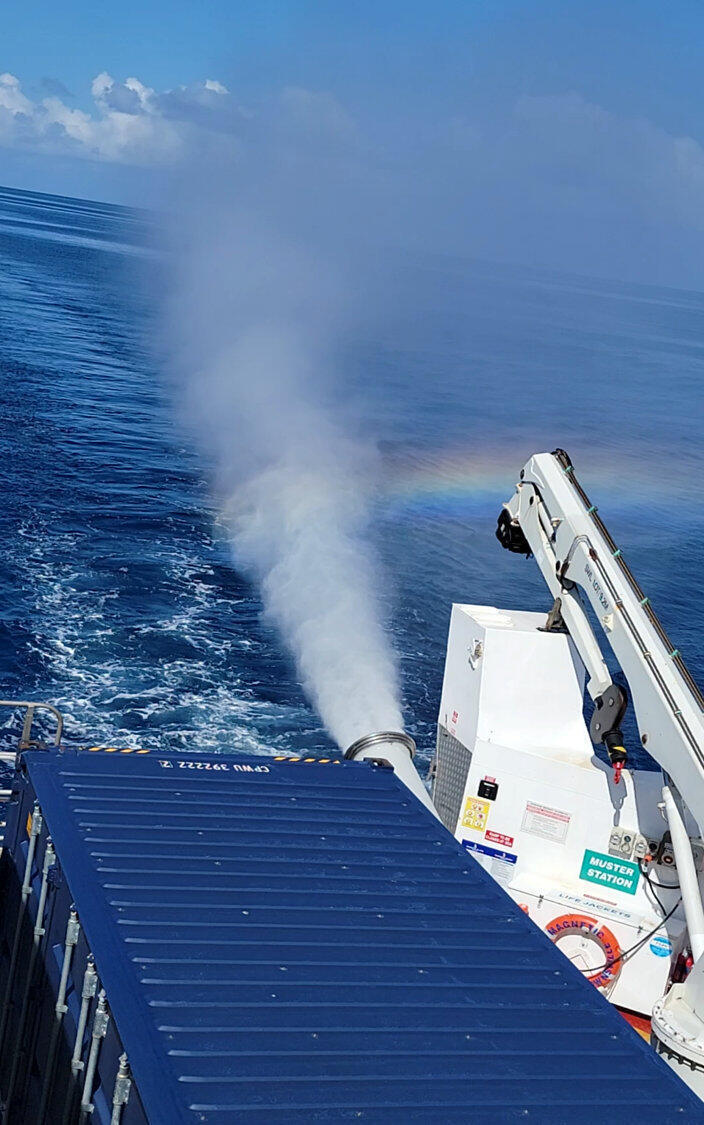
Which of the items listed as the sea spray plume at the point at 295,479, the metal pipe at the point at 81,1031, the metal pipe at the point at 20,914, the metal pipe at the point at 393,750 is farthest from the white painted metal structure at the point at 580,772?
the sea spray plume at the point at 295,479

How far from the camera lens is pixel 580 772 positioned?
43.2 feet

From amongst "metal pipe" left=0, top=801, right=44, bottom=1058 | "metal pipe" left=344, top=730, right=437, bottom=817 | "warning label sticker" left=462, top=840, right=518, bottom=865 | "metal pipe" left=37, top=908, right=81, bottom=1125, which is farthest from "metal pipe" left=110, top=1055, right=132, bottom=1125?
"warning label sticker" left=462, top=840, right=518, bottom=865

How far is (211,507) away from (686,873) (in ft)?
92.6

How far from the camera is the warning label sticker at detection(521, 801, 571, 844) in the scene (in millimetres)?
13242

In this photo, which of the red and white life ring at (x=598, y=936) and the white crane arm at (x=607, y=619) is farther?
the red and white life ring at (x=598, y=936)

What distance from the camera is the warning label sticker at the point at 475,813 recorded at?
13664 mm

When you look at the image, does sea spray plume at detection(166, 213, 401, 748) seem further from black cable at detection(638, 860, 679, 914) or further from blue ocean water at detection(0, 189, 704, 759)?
black cable at detection(638, 860, 679, 914)

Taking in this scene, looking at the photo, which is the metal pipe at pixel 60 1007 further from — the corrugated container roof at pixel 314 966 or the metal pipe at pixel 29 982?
the metal pipe at pixel 29 982

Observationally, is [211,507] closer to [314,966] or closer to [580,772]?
[580,772]

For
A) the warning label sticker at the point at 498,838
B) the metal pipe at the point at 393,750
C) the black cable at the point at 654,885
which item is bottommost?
the black cable at the point at 654,885

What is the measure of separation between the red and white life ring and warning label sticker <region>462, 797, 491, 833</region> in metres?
1.42

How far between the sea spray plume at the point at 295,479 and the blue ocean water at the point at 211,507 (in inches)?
29.5

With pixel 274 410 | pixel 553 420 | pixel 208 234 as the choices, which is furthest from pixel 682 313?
pixel 274 410

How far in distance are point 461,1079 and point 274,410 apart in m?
51.3
